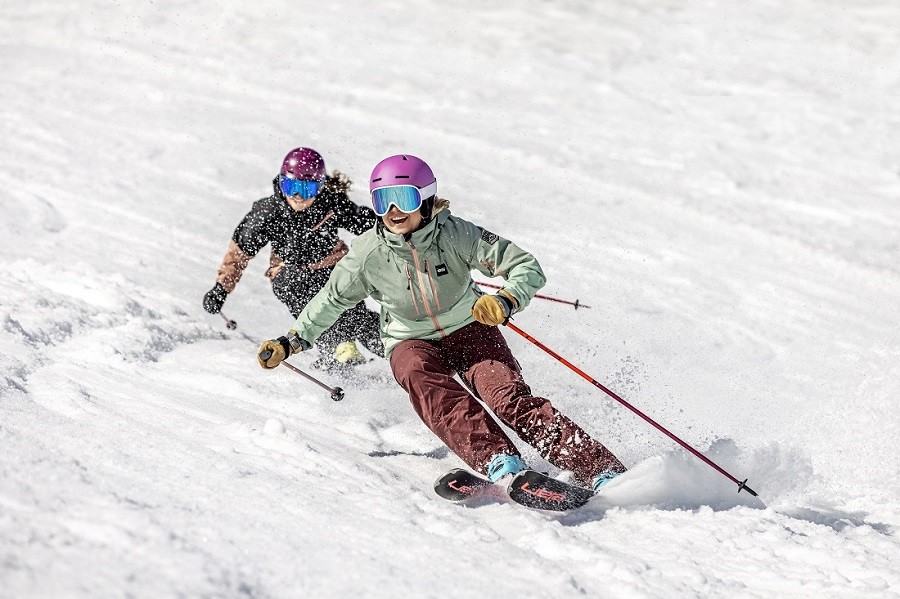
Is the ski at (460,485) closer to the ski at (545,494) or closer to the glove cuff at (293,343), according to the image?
the ski at (545,494)

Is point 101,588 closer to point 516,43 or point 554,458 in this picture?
point 554,458

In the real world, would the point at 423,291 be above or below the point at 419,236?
below

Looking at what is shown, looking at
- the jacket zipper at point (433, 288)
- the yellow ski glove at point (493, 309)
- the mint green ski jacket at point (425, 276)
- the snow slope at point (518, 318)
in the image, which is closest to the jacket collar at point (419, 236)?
the mint green ski jacket at point (425, 276)

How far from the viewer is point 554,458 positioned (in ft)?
13.0

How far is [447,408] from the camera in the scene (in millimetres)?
4129

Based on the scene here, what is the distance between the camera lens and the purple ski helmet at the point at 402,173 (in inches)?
166

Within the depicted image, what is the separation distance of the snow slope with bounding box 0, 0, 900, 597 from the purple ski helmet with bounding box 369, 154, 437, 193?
1.29 m

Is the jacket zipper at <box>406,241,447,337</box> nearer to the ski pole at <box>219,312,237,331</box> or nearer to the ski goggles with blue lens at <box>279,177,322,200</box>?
the ski goggles with blue lens at <box>279,177,322,200</box>

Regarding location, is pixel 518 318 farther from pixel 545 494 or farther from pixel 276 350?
pixel 545 494

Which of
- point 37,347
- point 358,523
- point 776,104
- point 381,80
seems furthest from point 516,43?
point 358,523

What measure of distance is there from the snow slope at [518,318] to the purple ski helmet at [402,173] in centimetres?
129

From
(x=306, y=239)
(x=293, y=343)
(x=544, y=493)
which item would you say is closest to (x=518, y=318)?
(x=306, y=239)

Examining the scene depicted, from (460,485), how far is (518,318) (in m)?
3.66

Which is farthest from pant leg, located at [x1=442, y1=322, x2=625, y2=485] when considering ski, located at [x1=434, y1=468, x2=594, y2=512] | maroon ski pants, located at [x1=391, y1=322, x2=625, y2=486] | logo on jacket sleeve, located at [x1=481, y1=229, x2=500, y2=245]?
logo on jacket sleeve, located at [x1=481, y1=229, x2=500, y2=245]
